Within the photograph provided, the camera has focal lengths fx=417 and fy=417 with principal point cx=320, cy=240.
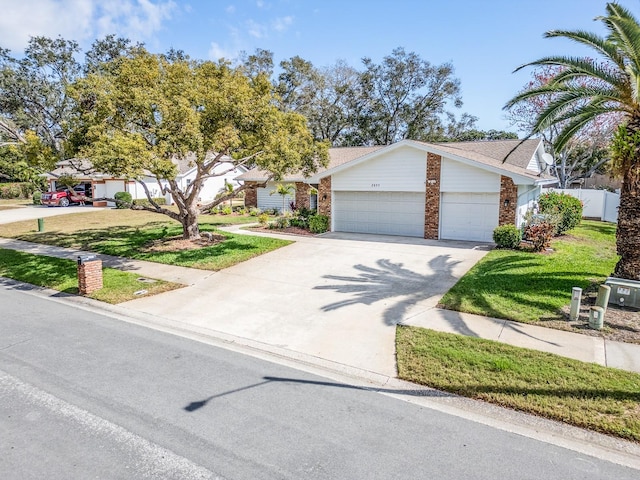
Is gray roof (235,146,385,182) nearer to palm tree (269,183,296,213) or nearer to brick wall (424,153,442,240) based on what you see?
palm tree (269,183,296,213)

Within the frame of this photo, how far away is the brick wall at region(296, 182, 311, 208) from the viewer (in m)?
25.9

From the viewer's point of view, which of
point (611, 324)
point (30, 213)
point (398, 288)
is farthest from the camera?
point (30, 213)

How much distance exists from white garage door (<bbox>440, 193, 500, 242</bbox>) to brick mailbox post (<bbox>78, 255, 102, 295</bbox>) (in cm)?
1357

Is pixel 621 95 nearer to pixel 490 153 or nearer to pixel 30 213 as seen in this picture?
pixel 490 153

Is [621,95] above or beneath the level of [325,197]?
above

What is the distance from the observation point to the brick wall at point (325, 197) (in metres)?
21.0

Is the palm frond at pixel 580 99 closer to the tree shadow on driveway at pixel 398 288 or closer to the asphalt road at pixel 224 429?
the tree shadow on driveway at pixel 398 288

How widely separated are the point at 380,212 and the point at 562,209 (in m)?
8.12

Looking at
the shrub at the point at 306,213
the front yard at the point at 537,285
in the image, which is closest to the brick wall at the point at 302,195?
the shrub at the point at 306,213

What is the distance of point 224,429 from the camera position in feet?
17.3

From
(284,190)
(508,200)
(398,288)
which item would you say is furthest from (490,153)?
(398,288)

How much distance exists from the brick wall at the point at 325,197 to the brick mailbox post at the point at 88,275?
1162 cm

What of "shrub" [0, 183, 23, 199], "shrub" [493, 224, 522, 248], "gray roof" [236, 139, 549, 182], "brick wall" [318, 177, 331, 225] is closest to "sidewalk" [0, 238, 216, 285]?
"brick wall" [318, 177, 331, 225]

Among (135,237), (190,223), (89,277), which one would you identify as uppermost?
(190,223)
